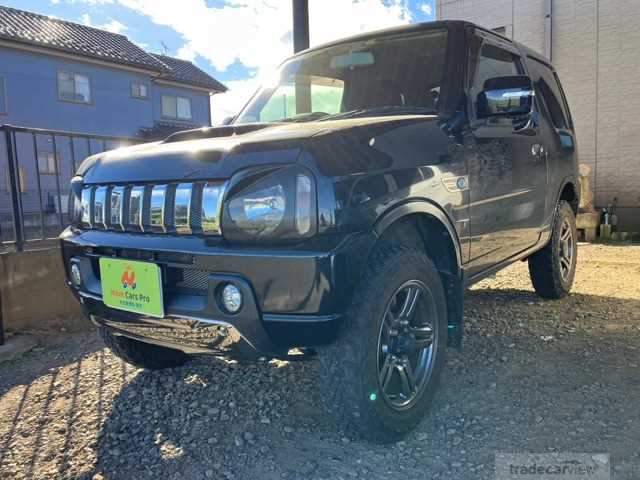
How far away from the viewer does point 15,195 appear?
12.9 ft

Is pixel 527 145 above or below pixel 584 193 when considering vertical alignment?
above

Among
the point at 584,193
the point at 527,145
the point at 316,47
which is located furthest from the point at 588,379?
the point at 584,193

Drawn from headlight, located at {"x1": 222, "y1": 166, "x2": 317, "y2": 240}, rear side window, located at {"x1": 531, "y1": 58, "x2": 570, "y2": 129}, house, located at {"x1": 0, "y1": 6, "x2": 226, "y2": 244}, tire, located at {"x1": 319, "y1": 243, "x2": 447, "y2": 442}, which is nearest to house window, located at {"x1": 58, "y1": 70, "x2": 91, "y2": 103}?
house, located at {"x1": 0, "y1": 6, "x2": 226, "y2": 244}

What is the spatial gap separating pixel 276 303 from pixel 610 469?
141 cm

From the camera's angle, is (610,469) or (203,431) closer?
(610,469)

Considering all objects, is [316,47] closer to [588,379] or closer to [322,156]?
[322,156]

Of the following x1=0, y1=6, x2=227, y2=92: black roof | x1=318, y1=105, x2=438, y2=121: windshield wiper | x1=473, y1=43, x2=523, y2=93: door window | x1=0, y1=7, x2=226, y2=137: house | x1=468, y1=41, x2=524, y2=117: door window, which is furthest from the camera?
x1=0, y1=6, x2=227, y2=92: black roof

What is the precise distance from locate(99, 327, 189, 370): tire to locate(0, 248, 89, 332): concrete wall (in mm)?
1405

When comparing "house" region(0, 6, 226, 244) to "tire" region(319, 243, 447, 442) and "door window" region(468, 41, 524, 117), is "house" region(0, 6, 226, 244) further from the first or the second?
"tire" region(319, 243, 447, 442)

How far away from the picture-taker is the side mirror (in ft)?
8.68

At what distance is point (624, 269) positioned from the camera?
5.69m

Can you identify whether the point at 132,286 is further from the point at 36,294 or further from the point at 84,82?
the point at 84,82

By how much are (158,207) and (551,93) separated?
11.3 feet

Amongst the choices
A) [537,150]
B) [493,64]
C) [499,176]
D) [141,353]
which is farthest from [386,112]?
[141,353]
